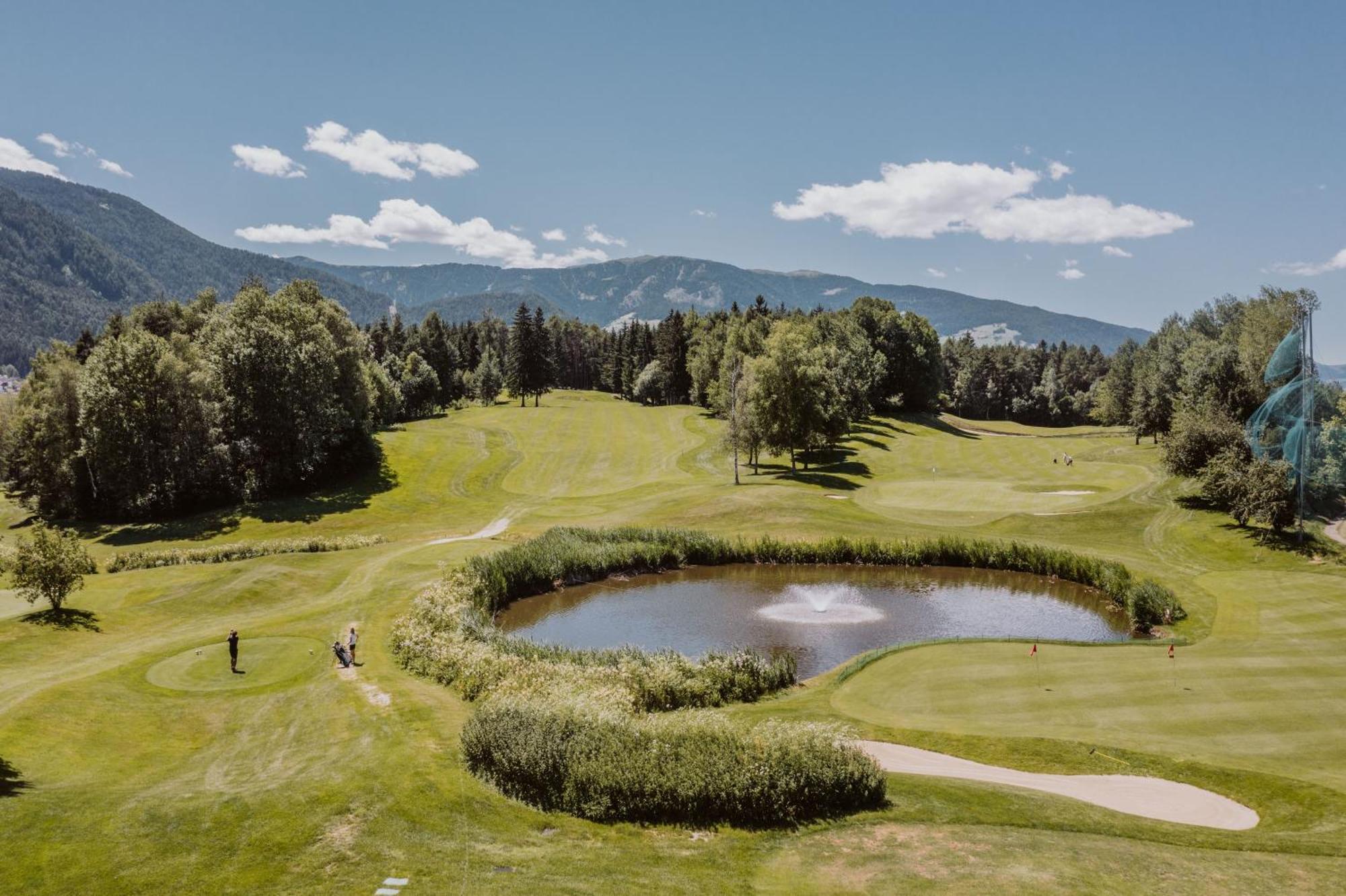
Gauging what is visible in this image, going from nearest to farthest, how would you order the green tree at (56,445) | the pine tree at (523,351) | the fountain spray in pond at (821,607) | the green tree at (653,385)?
the fountain spray in pond at (821,607)
the green tree at (56,445)
the pine tree at (523,351)
the green tree at (653,385)

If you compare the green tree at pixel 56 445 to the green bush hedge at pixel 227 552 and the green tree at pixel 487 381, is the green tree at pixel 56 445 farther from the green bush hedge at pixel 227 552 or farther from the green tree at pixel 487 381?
the green tree at pixel 487 381

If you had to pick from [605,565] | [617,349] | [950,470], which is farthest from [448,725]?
[617,349]

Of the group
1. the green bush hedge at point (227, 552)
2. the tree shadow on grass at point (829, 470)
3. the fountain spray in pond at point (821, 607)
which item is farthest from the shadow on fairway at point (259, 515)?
the fountain spray in pond at point (821, 607)

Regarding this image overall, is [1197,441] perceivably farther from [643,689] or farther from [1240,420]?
[643,689]

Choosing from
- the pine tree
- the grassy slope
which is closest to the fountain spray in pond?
the grassy slope

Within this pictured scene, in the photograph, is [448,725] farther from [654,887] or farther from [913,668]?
[913,668]

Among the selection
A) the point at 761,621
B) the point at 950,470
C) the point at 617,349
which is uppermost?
the point at 617,349
